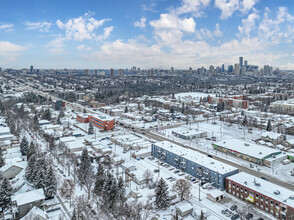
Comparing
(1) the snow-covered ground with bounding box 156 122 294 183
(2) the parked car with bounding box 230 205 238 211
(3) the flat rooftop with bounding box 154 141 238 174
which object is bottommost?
(1) the snow-covered ground with bounding box 156 122 294 183

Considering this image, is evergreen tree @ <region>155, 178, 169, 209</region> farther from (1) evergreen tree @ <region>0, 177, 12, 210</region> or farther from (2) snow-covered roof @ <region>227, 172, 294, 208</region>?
(1) evergreen tree @ <region>0, 177, 12, 210</region>

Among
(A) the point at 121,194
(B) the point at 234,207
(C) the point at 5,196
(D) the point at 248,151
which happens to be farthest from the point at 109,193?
(D) the point at 248,151

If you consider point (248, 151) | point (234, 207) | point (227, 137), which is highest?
point (248, 151)

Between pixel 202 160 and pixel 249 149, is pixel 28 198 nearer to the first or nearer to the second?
pixel 202 160

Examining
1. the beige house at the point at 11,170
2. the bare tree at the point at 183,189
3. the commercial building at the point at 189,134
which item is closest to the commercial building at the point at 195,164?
the bare tree at the point at 183,189

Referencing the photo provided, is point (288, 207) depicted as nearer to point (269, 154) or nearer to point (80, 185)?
point (269, 154)

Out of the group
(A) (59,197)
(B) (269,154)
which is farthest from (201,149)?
(A) (59,197)

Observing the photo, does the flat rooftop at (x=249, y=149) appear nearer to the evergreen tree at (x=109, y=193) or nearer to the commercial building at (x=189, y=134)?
the commercial building at (x=189, y=134)

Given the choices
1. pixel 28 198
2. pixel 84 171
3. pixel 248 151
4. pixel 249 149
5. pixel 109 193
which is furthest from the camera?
pixel 249 149

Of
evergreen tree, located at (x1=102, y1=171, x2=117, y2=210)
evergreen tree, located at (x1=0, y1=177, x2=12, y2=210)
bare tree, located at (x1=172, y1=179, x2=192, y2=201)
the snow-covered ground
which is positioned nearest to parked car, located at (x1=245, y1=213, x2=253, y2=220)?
bare tree, located at (x1=172, y1=179, x2=192, y2=201)
